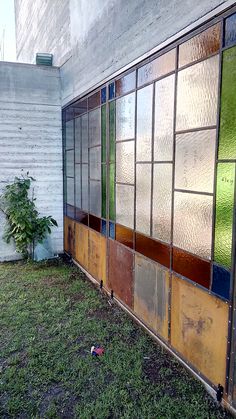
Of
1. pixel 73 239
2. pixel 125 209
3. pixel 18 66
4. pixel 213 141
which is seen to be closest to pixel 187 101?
pixel 213 141

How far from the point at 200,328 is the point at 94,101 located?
3176 mm

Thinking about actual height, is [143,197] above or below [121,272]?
above

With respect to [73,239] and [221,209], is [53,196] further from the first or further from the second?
[221,209]

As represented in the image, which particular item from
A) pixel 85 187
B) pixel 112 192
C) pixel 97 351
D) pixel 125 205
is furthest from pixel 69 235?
pixel 97 351

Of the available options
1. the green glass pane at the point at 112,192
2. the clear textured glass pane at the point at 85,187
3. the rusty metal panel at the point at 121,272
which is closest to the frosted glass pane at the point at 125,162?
the green glass pane at the point at 112,192

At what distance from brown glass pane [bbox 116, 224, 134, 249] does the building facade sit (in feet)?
0.04

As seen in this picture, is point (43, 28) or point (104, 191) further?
point (43, 28)

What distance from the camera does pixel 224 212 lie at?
218 cm

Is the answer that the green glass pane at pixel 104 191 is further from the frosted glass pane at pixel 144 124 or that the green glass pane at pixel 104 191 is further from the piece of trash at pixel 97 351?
the piece of trash at pixel 97 351

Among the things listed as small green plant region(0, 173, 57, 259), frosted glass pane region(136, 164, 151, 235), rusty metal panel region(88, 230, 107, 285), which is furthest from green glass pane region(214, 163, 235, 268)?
small green plant region(0, 173, 57, 259)

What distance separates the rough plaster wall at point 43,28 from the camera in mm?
5520

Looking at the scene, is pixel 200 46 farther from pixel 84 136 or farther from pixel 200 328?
pixel 84 136

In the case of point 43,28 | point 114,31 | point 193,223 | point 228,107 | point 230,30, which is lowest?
point 193,223

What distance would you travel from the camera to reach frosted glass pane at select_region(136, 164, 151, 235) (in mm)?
3143
